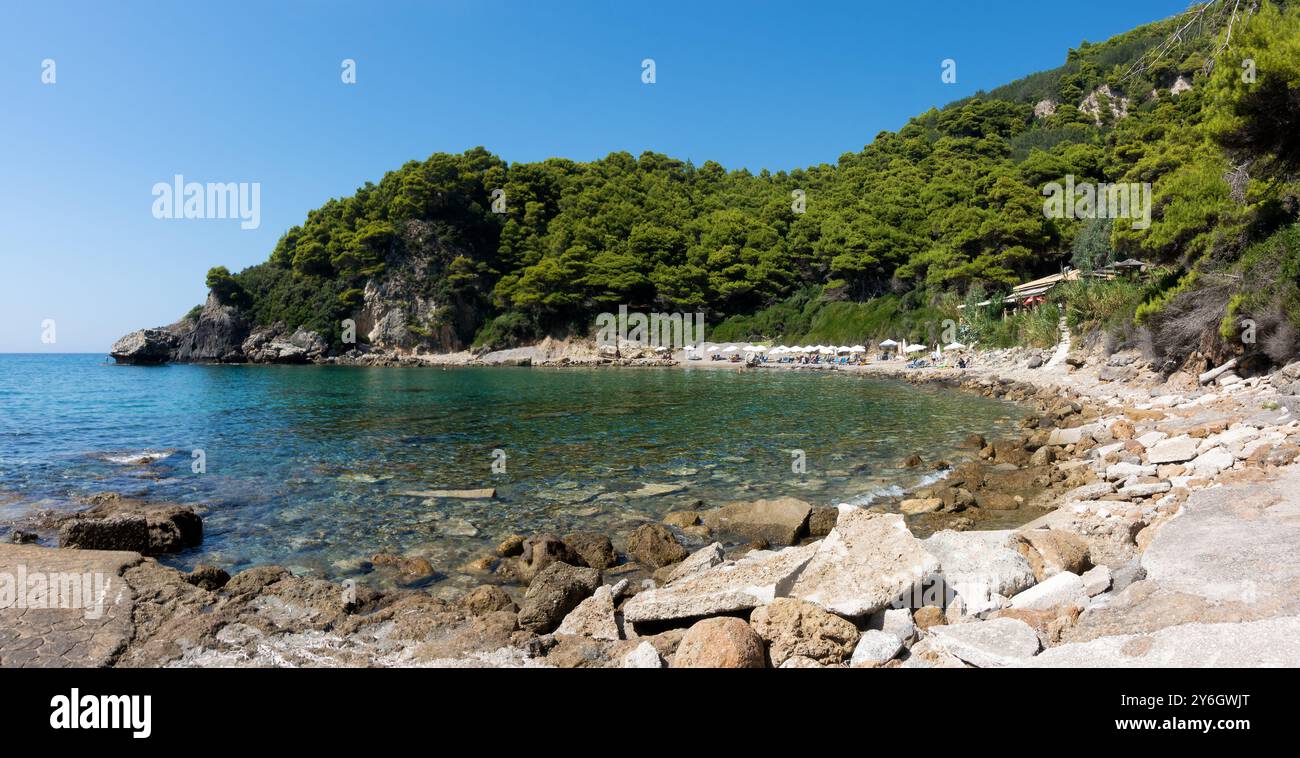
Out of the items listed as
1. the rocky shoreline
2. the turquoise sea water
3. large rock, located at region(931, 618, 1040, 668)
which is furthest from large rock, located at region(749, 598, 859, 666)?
the turquoise sea water

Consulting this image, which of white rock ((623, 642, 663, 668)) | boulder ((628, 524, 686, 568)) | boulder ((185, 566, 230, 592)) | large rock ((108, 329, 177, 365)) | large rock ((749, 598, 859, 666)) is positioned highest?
large rock ((108, 329, 177, 365))

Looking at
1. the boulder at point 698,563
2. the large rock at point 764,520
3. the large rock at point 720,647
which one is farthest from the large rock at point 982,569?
the large rock at point 764,520

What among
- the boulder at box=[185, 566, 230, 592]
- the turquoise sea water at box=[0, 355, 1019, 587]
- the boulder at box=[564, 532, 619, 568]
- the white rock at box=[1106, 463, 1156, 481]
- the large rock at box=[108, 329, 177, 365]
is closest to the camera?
the boulder at box=[185, 566, 230, 592]

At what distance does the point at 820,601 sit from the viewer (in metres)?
5.05

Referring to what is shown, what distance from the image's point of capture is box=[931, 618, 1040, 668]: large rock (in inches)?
157

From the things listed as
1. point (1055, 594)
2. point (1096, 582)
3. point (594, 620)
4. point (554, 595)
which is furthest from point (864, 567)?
point (554, 595)

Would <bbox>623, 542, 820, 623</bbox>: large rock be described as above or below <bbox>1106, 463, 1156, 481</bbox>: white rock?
below

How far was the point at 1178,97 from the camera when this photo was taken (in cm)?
→ 5628

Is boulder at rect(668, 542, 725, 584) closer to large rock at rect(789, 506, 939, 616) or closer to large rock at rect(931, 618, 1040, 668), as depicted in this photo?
large rock at rect(789, 506, 939, 616)

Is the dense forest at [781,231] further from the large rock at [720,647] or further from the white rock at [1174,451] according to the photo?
the large rock at [720,647]

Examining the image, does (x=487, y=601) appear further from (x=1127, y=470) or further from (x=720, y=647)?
(x=1127, y=470)

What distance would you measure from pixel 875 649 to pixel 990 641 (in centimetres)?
75

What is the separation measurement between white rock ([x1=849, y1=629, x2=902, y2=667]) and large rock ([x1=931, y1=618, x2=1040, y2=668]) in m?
0.34

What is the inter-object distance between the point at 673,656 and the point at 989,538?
355cm
